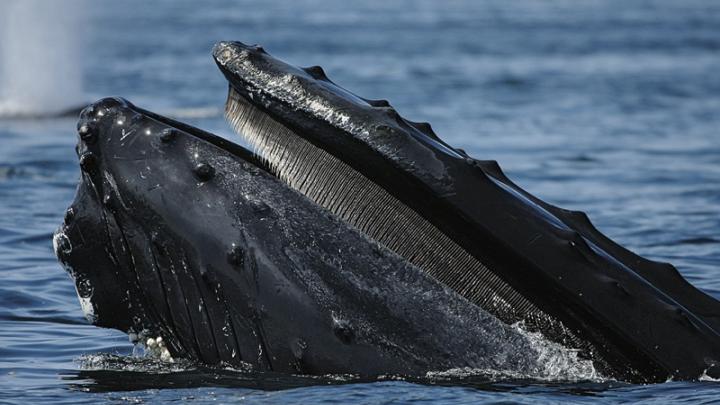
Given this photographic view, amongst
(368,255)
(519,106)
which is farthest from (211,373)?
(519,106)

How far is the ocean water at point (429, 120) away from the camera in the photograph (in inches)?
226

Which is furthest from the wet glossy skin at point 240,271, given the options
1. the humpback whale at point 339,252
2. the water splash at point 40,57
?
the water splash at point 40,57

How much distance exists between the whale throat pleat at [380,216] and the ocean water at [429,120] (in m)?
0.30

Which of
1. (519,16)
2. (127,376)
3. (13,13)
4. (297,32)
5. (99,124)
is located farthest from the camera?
(519,16)

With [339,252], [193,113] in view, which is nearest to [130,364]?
[339,252]

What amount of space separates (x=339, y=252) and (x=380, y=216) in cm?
22

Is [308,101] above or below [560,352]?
above

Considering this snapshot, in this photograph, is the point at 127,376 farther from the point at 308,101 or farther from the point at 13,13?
the point at 13,13

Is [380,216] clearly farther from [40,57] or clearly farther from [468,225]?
[40,57]

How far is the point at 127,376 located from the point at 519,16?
5272 centimetres

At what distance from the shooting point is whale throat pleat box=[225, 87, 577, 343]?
526 centimetres

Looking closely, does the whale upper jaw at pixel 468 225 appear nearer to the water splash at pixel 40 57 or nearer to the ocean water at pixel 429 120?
the ocean water at pixel 429 120

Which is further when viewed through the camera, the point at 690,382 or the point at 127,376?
the point at 127,376

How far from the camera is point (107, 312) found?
5.53m
